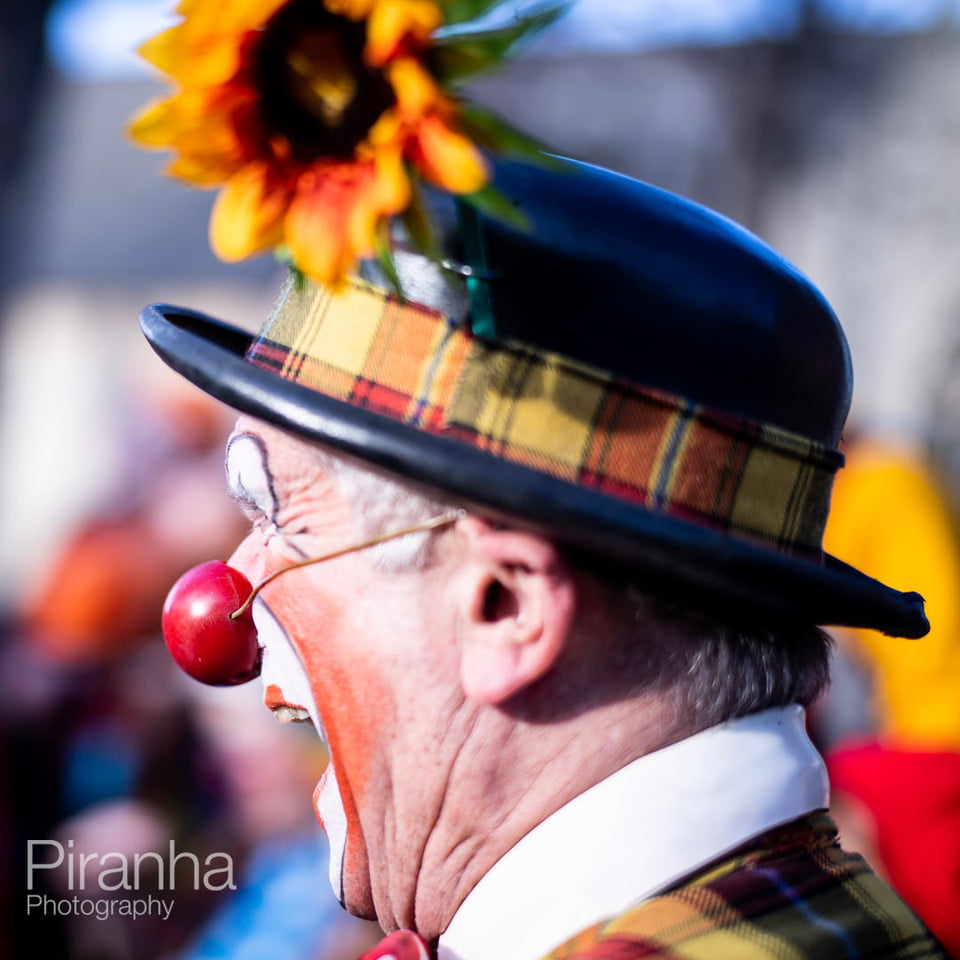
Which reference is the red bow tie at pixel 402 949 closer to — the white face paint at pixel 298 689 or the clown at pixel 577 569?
the clown at pixel 577 569

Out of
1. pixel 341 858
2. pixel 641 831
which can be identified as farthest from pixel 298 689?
pixel 641 831

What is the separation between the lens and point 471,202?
4.43 ft

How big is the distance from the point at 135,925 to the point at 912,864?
8.42 ft

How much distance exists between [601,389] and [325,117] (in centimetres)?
43

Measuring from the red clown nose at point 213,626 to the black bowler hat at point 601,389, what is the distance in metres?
0.30

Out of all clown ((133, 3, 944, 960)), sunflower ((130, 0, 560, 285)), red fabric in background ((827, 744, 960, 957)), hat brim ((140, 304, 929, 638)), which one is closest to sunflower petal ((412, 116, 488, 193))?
sunflower ((130, 0, 560, 285))

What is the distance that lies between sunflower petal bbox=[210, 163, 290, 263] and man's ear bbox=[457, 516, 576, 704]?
0.41m

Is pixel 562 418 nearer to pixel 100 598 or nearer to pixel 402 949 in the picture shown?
pixel 402 949

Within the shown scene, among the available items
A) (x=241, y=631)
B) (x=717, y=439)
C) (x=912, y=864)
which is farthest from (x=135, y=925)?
(x=717, y=439)

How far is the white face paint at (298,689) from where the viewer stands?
5.28ft

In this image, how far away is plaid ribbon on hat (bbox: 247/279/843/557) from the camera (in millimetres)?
1376

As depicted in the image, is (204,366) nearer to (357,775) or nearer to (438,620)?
(438,620)

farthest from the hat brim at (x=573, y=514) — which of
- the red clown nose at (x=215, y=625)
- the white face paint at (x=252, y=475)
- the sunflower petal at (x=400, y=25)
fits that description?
the sunflower petal at (x=400, y=25)

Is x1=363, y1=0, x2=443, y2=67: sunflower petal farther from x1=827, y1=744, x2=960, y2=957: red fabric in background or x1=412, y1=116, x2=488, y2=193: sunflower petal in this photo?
x1=827, y1=744, x2=960, y2=957: red fabric in background
